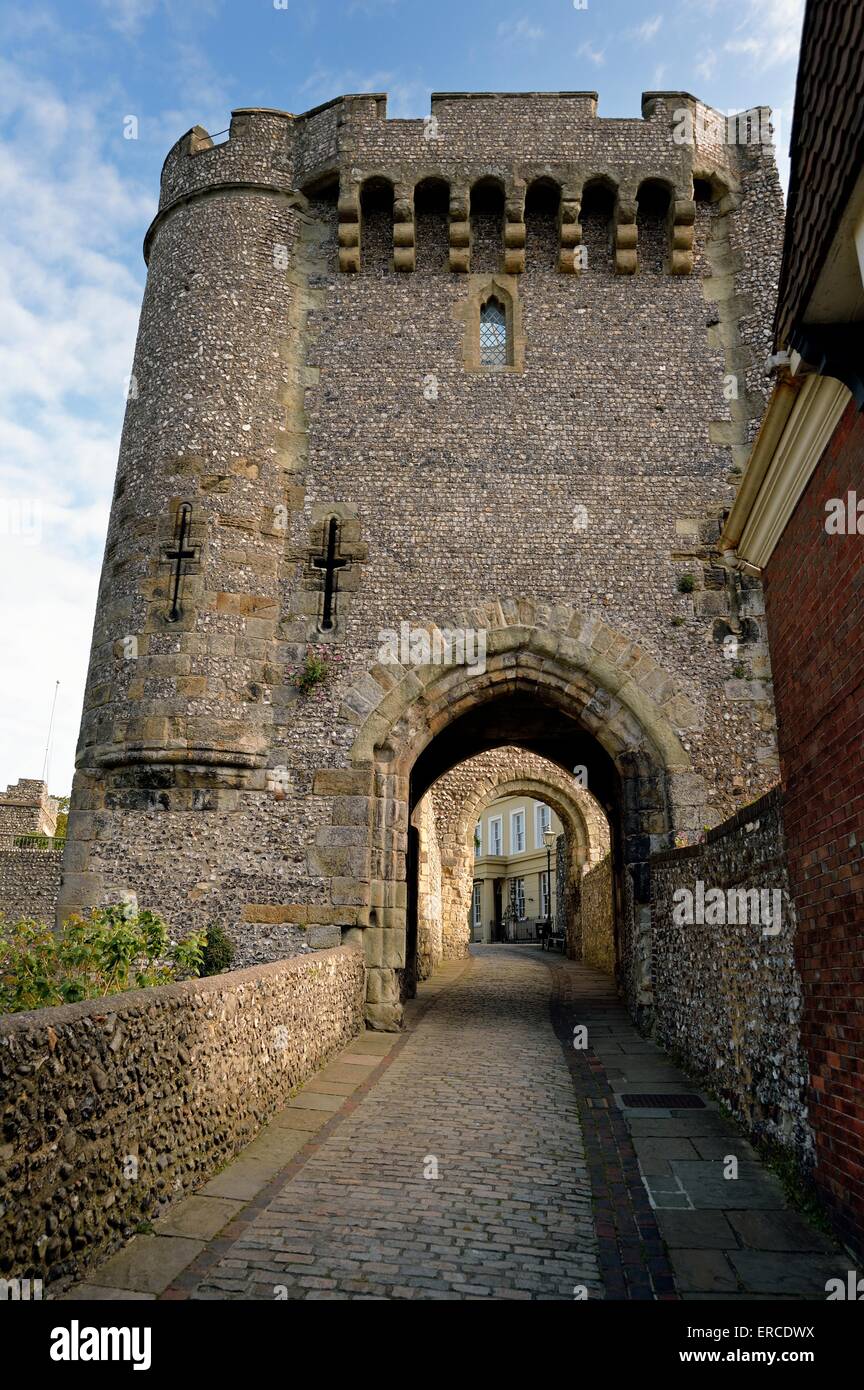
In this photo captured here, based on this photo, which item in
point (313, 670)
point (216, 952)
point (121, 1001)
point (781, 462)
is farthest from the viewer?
point (313, 670)

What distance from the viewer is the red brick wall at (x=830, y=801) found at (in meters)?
3.87

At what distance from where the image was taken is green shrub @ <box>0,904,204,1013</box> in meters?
5.25

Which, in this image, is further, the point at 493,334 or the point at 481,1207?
the point at 493,334

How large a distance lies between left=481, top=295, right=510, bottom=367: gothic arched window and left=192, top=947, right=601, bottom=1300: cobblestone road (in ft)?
29.6

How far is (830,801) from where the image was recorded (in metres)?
4.25

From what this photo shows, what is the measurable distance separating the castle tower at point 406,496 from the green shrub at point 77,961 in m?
2.78

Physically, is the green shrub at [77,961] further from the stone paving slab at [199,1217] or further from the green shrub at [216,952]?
the green shrub at [216,952]

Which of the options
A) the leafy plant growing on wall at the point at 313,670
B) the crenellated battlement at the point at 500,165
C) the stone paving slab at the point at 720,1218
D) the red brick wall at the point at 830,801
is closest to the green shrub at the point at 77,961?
the stone paving slab at the point at 720,1218

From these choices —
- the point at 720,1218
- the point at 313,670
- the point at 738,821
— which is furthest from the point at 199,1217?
the point at 313,670

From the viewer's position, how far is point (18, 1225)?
3035 mm

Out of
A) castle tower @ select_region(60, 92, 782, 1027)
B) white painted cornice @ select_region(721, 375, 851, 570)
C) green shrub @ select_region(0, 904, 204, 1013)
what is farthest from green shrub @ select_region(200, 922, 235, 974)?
white painted cornice @ select_region(721, 375, 851, 570)

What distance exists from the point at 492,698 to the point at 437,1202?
6772 mm

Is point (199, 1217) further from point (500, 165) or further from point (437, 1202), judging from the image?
point (500, 165)
